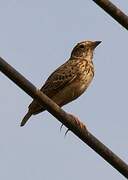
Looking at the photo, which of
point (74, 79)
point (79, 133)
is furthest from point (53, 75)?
point (79, 133)

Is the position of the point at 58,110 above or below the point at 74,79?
below

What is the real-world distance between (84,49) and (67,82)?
140 cm

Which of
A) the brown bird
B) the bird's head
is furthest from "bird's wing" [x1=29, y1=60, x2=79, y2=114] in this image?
the bird's head

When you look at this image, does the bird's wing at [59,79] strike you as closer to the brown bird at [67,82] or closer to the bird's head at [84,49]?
the brown bird at [67,82]

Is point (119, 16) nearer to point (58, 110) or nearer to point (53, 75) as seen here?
point (58, 110)

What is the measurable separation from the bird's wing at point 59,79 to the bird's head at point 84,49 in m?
0.52

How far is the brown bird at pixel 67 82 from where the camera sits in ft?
36.3

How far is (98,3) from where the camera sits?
5621 millimetres

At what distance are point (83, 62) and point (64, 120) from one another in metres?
6.46

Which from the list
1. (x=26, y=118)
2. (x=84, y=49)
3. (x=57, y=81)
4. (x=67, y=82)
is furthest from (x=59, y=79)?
(x=84, y=49)

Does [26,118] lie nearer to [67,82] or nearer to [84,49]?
[67,82]

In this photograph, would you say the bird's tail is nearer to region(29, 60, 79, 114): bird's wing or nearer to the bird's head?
region(29, 60, 79, 114): bird's wing

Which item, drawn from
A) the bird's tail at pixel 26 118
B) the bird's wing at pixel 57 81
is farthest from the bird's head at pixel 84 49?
the bird's tail at pixel 26 118

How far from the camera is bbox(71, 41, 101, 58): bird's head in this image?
481 inches
